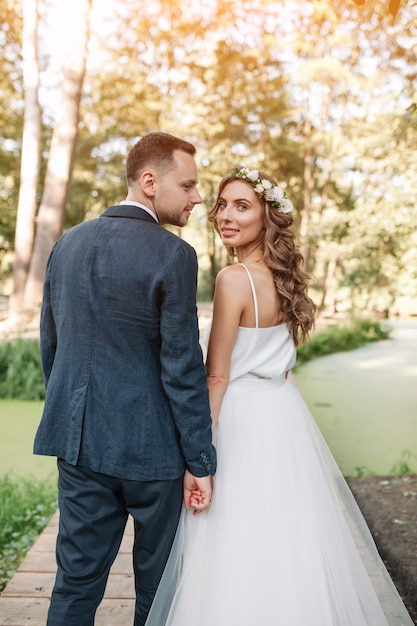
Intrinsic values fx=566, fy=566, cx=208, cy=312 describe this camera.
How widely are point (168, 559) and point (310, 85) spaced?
13216mm

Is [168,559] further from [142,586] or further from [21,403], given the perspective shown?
[21,403]

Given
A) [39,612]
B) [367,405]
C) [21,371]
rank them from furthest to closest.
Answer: [367,405] → [21,371] → [39,612]

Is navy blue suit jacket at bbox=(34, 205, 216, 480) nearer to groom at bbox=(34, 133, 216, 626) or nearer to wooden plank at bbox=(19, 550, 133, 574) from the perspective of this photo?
groom at bbox=(34, 133, 216, 626)

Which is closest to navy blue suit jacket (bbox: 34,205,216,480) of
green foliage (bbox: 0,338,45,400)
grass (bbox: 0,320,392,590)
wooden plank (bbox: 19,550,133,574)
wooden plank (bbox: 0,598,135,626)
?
wooden plank (bbox: 0,598,135,626)

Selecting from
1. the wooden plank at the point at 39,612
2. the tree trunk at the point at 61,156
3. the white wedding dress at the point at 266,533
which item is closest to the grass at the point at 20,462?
the wooden plank at the point at 39,612

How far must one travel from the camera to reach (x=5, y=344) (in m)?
6.21

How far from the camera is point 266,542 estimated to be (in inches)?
61.1

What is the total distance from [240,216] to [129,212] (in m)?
0.46

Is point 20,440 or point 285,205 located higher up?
point 285,205

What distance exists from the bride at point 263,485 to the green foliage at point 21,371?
4366 millimetres

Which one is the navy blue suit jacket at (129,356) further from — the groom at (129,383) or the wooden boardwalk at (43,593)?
the wooden boardwalk at (43,593)

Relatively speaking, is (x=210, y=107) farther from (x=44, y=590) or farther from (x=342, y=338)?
(x=44, y=590)

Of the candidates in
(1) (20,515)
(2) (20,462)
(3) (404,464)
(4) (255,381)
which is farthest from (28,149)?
(4) (255,381)

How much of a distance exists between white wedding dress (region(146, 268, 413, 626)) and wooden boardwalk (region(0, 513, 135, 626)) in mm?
486
